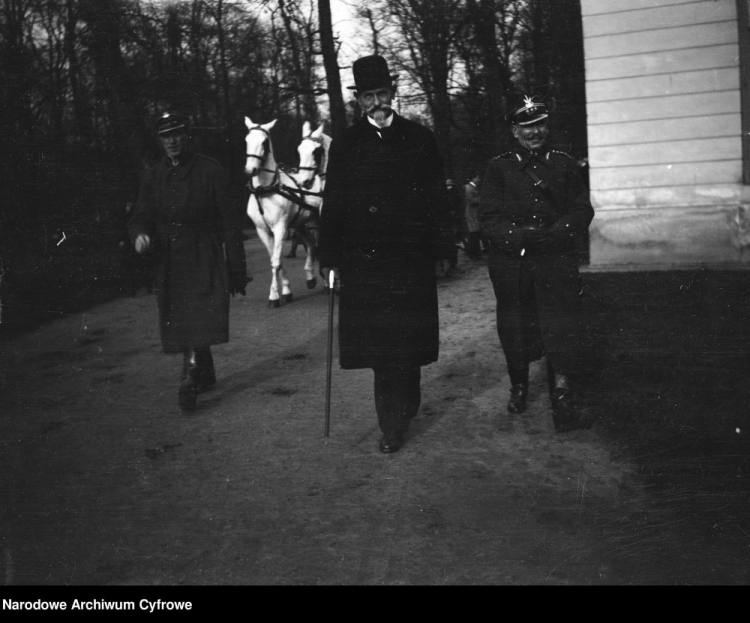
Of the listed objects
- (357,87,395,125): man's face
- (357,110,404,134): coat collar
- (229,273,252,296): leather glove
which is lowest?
(229,273,252,296): leather glove

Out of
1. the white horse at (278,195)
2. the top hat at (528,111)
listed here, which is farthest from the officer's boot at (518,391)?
the white horse at (278,195)

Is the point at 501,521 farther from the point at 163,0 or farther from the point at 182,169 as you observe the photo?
the point at 163,0

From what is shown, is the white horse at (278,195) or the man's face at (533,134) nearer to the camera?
the man's face at (533,134)

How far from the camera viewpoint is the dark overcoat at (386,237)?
448 cm

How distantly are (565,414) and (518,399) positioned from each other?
497mm

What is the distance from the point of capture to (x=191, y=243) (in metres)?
5.73

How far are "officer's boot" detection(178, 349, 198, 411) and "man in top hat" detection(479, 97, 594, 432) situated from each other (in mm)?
2325

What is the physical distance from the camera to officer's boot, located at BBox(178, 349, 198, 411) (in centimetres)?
570

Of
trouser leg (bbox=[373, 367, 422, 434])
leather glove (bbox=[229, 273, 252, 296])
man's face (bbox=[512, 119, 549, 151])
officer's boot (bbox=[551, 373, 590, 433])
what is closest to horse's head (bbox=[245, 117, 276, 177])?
leather glove (bbox=[229, 273, 252, 296])

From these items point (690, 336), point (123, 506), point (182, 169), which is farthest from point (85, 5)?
point (690, 336)

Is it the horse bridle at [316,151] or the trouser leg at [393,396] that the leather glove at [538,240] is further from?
the horse bridle at [316,151]

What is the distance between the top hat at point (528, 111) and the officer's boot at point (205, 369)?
9.15 feet

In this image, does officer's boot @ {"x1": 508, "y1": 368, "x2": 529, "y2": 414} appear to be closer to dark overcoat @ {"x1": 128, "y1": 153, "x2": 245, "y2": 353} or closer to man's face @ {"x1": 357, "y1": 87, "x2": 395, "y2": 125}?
man's face @ {"x1": 357, "y1": 87, "x2": 395, "y2": 125}

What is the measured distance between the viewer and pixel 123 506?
390 cm
